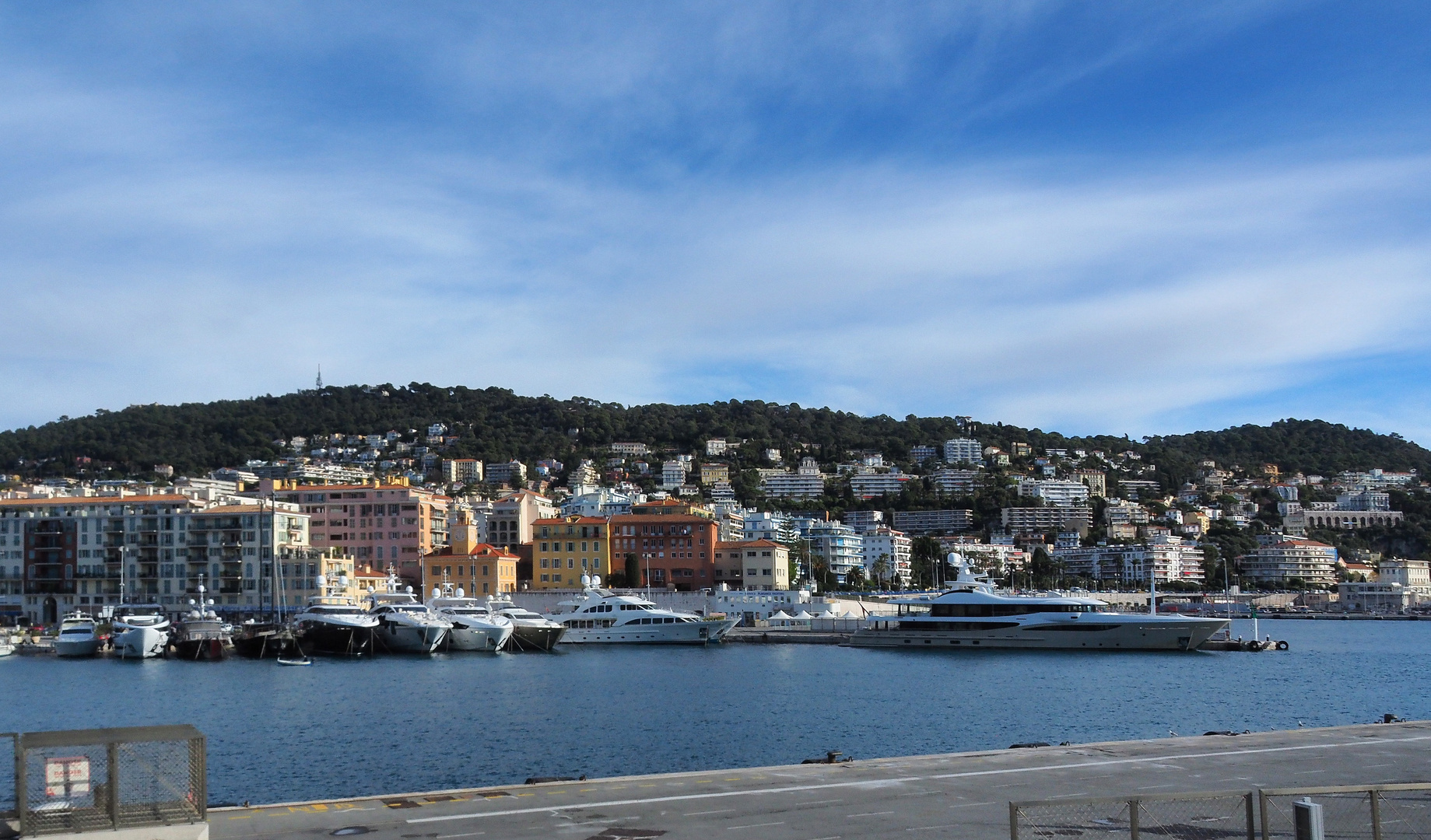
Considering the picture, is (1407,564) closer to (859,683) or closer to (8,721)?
(859,683)

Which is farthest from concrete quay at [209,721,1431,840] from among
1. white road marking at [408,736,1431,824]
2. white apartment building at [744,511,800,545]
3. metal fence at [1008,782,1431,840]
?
white apartment building at [744,511,800,545]

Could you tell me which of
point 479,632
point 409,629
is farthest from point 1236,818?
point 479,632

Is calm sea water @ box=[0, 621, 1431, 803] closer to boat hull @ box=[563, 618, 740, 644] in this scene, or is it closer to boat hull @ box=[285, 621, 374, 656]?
boat hull @ box=[285, 621, 374, 656]

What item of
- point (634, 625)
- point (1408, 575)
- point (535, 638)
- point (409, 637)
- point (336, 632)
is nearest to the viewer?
point (336, 632)

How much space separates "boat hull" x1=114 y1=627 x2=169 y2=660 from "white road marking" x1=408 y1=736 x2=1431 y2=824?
6251 centimetres

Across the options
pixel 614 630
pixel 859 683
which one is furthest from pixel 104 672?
pixel 859 683

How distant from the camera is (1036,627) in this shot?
73.8 m

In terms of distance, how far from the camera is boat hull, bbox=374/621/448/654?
235 ft

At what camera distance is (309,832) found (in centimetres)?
1447

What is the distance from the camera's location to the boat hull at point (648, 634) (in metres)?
79.8

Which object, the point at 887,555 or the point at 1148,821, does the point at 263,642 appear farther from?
the point at 887,555

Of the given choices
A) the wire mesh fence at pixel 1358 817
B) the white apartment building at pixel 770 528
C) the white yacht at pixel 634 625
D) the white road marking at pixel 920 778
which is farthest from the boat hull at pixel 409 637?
the white apartment building at pixel 770 528

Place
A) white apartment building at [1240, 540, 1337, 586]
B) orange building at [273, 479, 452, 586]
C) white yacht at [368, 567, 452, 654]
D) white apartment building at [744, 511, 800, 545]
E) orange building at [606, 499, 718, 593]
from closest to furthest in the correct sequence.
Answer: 1. white yacht at [368, 567, 452, 654]
2. orange building at [273, 479, 452, 586]
3. orange building at [606, 499, 718, 593]
4. white apartment building at [744, 511, 800, 545]
5. white apartment building at [1240, 540, 1337, 586]

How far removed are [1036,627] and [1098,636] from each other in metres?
3.69
